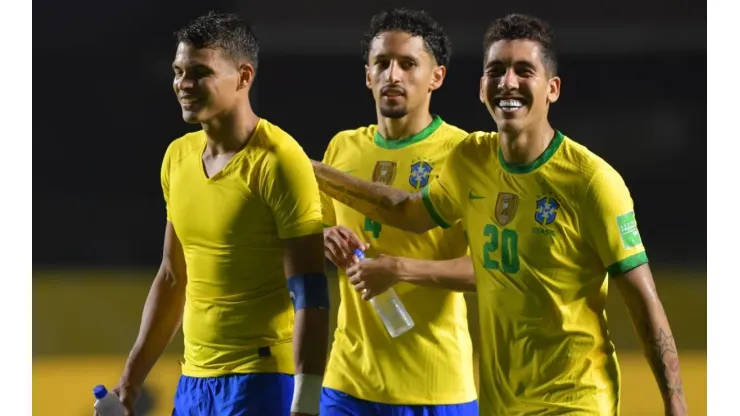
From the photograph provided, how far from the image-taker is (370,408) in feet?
13.1

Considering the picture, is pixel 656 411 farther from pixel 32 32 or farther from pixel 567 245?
pixel 32 32

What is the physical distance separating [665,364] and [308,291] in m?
1.02

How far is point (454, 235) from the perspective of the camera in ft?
13.4

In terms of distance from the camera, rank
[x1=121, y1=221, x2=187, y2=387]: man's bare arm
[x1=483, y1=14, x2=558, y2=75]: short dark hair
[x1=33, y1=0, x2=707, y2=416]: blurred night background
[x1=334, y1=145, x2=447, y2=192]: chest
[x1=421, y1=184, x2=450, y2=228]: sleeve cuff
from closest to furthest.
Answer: [x1=483, y1=14, x2=558, y2=75]: short dark hair, [x1=121, y1=221, x2=187, y2=387]: man's bare arm, [x1=421, y1=184, x2=450, y2=228]: sleeve cuff, [x1=334, y1=145, x2=447, y2=192]: chest, [x1=33, y1=0, x2=707, y2=416]: blurred night background

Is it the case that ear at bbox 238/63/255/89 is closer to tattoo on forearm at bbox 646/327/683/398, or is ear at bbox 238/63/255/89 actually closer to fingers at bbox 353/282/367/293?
fingers at bbox 353/282/367/293

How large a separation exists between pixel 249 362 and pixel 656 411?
2195 millimetres

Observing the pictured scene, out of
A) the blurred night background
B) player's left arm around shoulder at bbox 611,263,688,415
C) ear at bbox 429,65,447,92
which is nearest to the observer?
player's left arm around shoulder at bbox 611,263,688,415

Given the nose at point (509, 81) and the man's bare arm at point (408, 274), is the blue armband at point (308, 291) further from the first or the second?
the nose at point (509, 81)

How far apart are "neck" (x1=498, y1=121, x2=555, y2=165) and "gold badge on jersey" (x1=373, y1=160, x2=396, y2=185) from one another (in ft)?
2.29

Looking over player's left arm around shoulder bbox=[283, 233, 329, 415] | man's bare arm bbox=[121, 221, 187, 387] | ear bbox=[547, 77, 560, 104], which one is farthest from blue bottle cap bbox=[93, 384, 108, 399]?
ear bbox=[547, 77, 560, 104]

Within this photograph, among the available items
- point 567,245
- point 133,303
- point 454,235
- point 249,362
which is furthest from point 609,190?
point 133,303

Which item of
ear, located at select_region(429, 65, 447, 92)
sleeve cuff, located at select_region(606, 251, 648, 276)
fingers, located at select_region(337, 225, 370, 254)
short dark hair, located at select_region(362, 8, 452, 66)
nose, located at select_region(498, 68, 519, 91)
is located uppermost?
short dark hair, located at select_region(362, 8, 452, 66)

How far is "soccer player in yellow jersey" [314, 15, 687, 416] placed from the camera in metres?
3.28

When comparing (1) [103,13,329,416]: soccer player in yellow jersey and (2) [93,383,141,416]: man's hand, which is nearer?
(1) [103,13,329,416]: soccer player in yellow jersey
